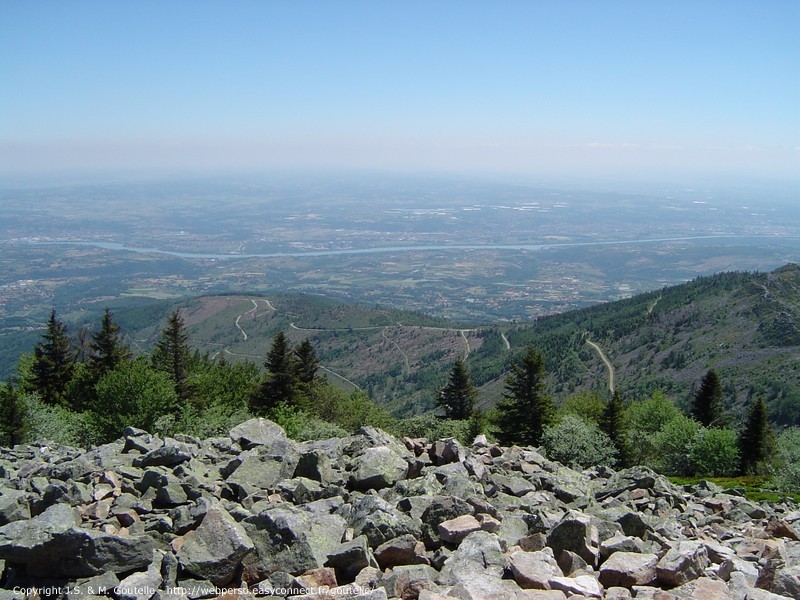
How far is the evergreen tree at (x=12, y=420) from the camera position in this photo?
39.9 meters

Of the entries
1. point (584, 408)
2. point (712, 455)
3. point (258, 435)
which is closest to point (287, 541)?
point (258, 435)

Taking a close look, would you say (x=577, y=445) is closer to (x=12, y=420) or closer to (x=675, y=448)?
(x=675, y=448)

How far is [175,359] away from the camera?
6188cm

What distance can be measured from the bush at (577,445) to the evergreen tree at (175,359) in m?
35.6

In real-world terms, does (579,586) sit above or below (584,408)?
above

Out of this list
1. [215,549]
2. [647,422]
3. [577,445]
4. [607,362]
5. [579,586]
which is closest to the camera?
[579,586]

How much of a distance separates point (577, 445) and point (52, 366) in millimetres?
55310

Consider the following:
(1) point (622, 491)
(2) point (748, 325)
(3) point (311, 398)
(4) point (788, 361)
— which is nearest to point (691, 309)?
(2) point (748, 325)

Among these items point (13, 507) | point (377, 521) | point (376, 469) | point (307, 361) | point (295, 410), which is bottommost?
point (295, 410)

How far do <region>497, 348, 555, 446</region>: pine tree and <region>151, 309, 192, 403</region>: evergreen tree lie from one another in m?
31.7

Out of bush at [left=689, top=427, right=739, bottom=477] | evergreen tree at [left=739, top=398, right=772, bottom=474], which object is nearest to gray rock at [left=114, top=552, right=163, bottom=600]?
bush at [left=689, top=427, right=739, bottom=477]

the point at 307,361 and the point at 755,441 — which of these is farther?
the point at 307,361

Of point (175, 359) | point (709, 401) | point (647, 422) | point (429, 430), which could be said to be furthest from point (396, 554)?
point (709, 401)

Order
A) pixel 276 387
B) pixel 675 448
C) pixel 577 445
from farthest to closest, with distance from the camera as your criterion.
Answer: pixel 276 387 → pixel 675 448 → pixel 577 445
